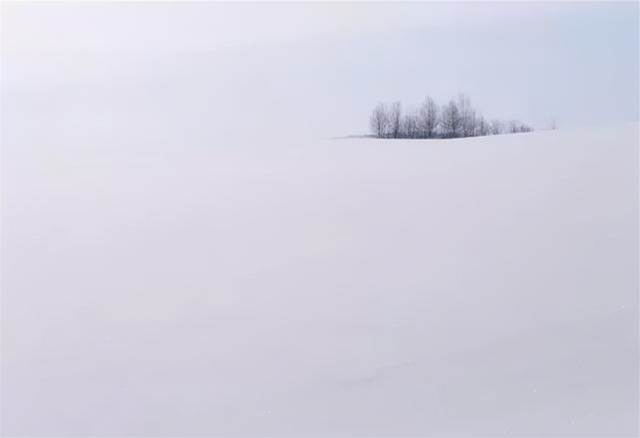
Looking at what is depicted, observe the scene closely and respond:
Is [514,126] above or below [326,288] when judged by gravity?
above

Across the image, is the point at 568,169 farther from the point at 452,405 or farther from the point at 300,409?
the point at 300,409

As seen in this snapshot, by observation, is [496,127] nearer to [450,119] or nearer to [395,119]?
[450,119]

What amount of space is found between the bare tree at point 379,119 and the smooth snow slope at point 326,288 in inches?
5.7

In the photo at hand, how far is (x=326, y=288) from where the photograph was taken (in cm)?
432

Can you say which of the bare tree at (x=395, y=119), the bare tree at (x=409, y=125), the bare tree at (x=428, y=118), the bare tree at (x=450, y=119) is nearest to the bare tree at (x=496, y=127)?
the bare tree at (x=450, y=119)

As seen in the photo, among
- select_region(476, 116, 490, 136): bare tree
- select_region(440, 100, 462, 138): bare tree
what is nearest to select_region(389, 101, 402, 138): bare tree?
select_region(440, 100, 462, 138): bare tree

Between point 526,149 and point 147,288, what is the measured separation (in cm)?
298

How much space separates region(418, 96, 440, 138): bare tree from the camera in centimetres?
480

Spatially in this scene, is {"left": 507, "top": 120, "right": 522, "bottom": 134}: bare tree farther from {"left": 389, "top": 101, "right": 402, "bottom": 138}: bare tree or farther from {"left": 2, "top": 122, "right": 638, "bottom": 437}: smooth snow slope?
{"left": 389, "top": 101, "right": 402, "bottom": 138}: bare tree

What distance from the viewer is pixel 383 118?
4828 millimetres

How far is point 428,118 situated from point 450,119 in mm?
174

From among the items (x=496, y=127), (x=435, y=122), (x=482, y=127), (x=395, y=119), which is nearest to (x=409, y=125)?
(x=395, y=119)

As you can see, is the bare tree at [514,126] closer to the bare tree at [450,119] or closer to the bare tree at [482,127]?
the bare tree at [482,127]

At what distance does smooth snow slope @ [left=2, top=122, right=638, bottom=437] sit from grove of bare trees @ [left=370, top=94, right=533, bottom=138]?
0.11m
